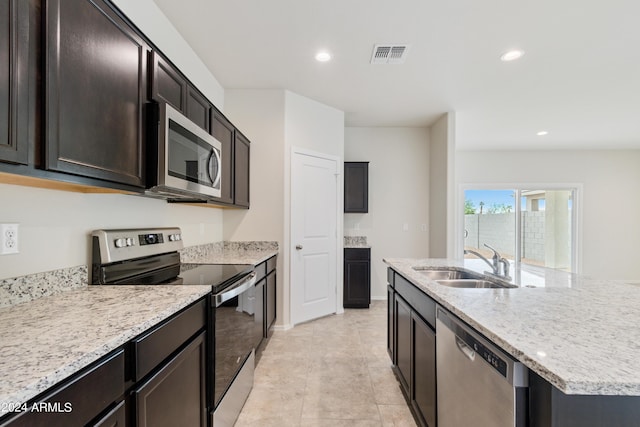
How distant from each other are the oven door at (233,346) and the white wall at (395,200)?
2815 mm

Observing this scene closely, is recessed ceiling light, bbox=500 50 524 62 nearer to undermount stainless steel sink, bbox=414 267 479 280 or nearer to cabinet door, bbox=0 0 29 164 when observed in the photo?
undermount stainless steel sink, bbox=414 267 479 280

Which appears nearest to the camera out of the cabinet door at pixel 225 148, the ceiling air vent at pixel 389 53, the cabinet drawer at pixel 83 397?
the cabinet drawer at pixel 83 397

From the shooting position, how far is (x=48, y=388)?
0.64 metres

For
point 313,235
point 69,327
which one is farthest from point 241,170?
point 69,327

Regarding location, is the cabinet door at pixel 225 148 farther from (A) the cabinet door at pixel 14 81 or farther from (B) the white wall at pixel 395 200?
(B) the white wall at pixel 395 200

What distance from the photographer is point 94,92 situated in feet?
3.77

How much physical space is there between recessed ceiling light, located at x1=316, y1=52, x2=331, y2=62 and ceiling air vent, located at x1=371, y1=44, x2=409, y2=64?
0.39 metres

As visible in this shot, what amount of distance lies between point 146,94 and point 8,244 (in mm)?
842

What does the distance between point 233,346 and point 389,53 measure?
257 centimetres

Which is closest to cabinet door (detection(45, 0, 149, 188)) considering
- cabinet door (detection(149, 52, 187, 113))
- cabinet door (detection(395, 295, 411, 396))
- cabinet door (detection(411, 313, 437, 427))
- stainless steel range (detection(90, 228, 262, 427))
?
cabinet door (detection(149, 52, 187, 113))

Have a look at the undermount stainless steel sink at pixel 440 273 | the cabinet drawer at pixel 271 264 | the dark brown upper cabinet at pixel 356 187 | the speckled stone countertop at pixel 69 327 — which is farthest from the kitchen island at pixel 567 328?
the dark brown upper cabinet at pixel 356 187

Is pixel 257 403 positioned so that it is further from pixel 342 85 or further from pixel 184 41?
pixel 342 85

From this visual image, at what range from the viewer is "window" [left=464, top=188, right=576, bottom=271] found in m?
5.98

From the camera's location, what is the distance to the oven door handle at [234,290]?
154 cm
